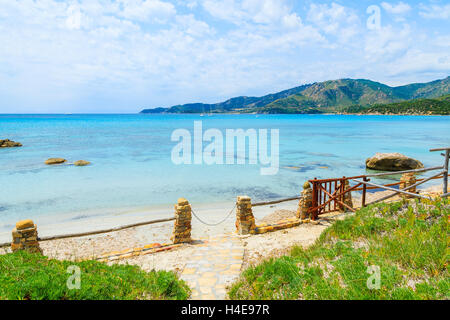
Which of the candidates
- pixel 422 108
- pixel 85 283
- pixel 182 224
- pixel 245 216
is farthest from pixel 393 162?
pixel 422 108

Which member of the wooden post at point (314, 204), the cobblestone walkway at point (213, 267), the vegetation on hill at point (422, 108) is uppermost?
the vegetation on hill at point (422, 108)

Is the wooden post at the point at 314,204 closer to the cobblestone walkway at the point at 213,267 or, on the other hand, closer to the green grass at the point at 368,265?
the green grass at the point at 368,265

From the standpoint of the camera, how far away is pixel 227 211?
15750mm

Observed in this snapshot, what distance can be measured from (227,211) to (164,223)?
4031 mm

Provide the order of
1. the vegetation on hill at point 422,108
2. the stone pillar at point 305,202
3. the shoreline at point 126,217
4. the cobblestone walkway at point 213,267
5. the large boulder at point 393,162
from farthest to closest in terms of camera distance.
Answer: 1. the vegetation on hill at point 422,108
2. the large boulder at point 393,162
3. the shoreline at point 126,217
4. the stone pillar at point 305,202
5. the cobblestone walkway at point 213,267

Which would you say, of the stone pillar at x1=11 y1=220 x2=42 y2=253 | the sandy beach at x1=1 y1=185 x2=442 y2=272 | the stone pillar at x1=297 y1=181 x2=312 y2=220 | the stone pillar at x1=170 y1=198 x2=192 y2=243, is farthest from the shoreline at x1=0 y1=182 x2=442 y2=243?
the stone pillar at x1=11 y1=220 x2=42 y2=253

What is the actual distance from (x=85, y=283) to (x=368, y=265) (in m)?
5.66

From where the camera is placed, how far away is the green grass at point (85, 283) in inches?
174

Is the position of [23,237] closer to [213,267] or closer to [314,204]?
[213,267]

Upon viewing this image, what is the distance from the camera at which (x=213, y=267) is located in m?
7.27

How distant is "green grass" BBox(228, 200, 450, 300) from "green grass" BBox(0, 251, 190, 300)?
4.92ft

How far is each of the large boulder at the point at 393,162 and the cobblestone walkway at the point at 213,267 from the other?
22.7 metres

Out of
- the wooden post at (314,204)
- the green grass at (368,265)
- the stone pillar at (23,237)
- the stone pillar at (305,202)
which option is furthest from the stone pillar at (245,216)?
the stone pillar at (23,237)
